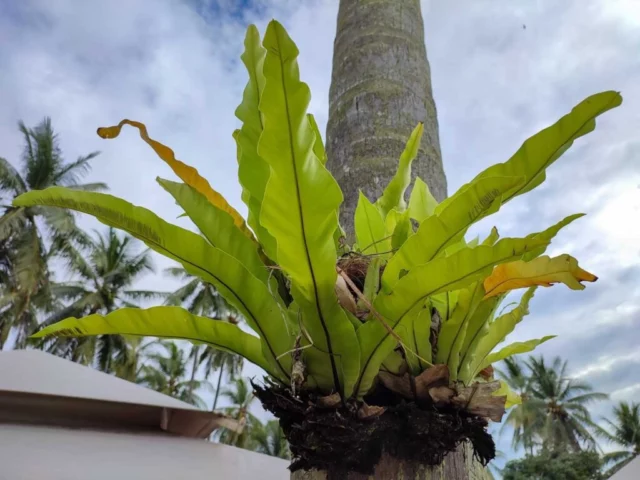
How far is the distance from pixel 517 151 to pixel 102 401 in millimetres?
2887

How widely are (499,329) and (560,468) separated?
16.9m

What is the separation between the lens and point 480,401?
1.95 feet

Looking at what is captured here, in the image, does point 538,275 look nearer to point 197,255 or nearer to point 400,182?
point 400,182

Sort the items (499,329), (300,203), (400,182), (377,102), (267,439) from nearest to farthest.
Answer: (300,203), (499,329), (400,182), (377,102), (267,439)

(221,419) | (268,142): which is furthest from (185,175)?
(221,419)

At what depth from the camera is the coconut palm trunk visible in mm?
947

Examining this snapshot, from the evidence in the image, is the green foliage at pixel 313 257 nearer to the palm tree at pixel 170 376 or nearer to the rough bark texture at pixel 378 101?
the rough bark texture at pixel 378 101

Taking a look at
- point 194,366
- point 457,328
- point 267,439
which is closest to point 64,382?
point 457,328

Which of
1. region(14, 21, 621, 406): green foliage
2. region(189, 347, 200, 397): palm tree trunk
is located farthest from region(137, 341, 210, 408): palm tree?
region(14, 21, 621, 406): green foliage

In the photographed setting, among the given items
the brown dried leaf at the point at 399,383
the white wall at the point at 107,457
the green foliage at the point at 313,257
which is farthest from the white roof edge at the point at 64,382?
the brown dried leaf at the point at 399,383

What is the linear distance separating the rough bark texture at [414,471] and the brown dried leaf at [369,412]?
0.23ft

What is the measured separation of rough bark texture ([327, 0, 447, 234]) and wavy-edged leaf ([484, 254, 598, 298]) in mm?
356

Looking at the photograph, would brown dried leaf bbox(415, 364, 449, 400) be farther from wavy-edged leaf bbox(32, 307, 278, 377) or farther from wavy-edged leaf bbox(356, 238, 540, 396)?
wavy-edged leaf bbox(32, 307, 278, 377)

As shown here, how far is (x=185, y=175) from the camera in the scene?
0.66 meters
